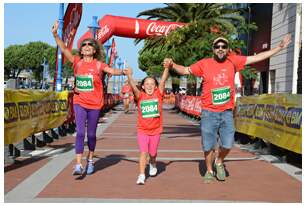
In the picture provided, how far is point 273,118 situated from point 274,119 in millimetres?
88

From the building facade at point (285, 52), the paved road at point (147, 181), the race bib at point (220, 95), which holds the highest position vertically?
the building facade at point (285, 52)

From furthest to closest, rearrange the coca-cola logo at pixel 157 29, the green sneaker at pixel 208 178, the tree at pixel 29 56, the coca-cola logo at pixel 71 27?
the tree at pixel 29 56 < the coca-cola logo at pixel 157 29 < the coca-cola logo at pixel 71 27 < the green sneaker at pixel 208 178

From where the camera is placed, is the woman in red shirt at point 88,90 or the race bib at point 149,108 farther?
the woman in red shirt at point 88,90

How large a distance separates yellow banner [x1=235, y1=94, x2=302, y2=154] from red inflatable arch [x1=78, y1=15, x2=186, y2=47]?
14.4 meters

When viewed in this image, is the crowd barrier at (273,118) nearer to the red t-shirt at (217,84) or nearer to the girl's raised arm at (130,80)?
the red t-shirt at (217,84)

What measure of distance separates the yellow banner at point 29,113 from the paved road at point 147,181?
520 millimetres

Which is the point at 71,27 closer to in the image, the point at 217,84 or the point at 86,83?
the point at 86,83

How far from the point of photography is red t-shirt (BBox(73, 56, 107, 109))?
7004mm

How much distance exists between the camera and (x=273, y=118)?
9680mm

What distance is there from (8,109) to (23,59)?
97940 mm

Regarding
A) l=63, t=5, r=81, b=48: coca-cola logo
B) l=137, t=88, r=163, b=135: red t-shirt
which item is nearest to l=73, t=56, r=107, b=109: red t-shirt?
l=137, t=88, r=163, b=135: red t-shirt

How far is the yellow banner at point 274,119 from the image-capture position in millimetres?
8219

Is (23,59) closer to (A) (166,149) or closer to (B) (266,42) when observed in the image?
(B) (266,42)

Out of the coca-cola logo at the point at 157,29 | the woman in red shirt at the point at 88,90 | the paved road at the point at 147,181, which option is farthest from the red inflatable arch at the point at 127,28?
the woman in red shirt at the point at 88,90
